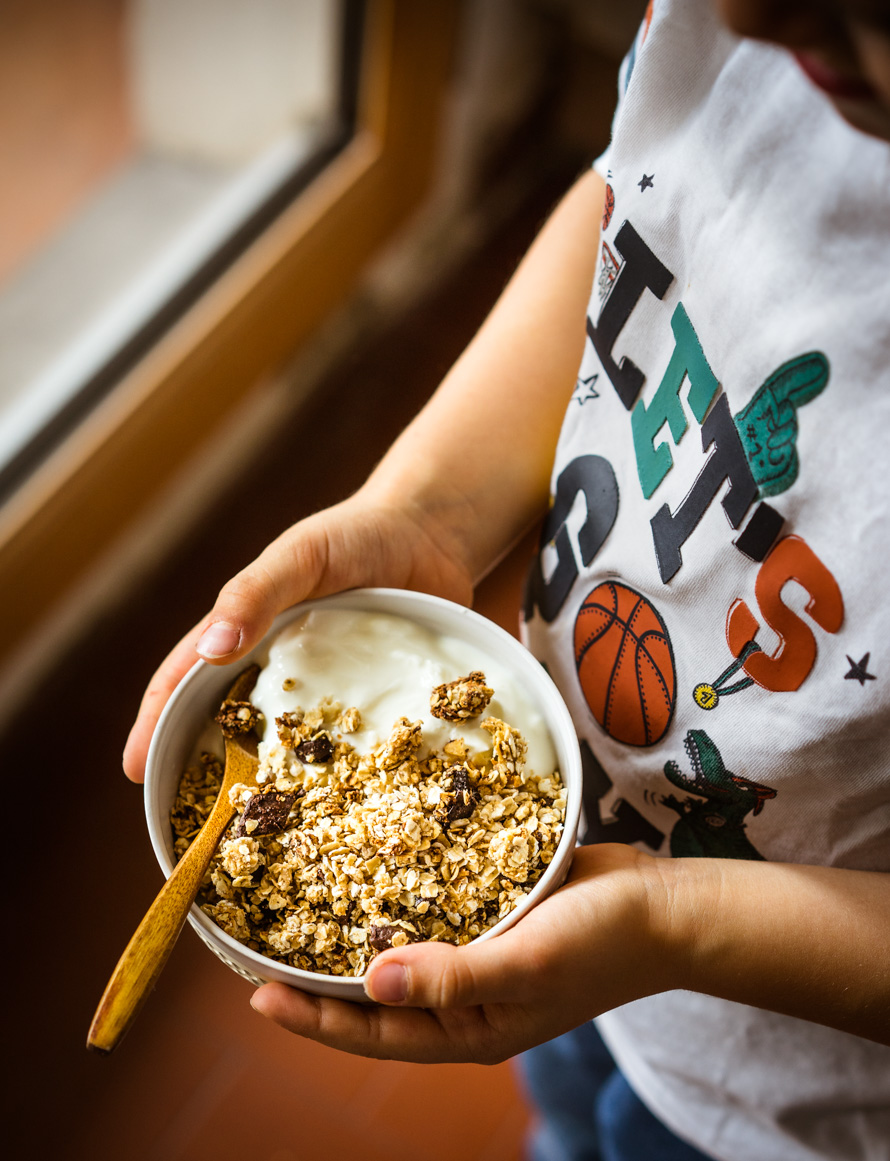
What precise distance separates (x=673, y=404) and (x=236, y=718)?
13.0 inches

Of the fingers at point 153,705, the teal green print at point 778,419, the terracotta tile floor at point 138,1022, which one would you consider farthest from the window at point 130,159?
the teal green print at point 778,419

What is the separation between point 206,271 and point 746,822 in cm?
113

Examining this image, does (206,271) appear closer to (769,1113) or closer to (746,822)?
(746,822)

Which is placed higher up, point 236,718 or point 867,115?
point 867,115

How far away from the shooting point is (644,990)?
0.57 metres

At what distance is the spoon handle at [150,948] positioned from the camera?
0.46m

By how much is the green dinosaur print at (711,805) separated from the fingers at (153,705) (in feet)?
1.10

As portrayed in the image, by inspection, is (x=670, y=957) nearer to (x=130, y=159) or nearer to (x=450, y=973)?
(x=450, y=973)

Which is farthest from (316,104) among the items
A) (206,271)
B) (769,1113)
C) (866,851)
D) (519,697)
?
(769,1113)

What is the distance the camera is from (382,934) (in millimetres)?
490

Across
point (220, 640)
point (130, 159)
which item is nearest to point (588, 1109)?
point (220, 640)

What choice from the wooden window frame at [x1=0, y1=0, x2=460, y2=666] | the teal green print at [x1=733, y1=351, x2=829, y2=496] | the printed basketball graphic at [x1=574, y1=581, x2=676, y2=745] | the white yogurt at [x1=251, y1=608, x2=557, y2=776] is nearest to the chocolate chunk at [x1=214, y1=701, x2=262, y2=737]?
the white yogurt at [x1=251, y1=608, x2=557, y2=776]

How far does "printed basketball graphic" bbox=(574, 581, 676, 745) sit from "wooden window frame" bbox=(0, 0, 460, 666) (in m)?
0.82

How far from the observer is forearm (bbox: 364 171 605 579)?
2.31ft
